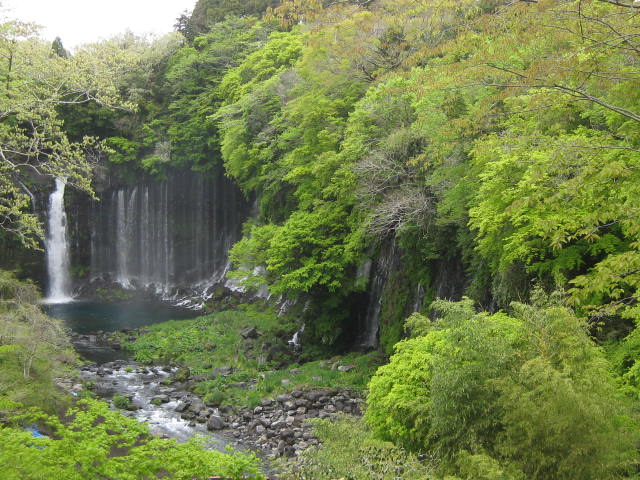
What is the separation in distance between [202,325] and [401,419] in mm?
18369

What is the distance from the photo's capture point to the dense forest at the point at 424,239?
6.51 meters

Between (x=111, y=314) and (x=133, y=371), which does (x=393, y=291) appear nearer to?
(x=133, y=371)

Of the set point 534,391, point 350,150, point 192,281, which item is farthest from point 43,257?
point 534,391

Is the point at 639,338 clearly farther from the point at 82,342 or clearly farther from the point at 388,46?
the point at 82,342

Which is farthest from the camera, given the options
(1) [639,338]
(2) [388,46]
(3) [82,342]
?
(3) [82,342]

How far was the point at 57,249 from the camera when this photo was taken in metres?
34.0

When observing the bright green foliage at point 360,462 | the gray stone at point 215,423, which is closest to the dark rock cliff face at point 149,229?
the gray stone at point 215,423

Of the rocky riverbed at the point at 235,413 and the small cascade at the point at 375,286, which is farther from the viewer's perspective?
the small cascade at the point at 375,286

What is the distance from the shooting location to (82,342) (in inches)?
953

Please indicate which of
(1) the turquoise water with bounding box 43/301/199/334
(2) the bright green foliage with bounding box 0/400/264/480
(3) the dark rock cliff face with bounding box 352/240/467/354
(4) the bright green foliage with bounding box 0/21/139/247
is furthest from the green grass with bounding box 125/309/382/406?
(2) the bright green foliage with bounding box 0/400/264/480

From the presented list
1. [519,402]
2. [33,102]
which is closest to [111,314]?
[33,102]

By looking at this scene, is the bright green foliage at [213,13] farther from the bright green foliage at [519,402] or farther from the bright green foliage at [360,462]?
the bright green foliage at [360,462]

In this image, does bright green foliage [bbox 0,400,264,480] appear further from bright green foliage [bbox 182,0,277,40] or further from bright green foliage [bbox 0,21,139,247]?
bright green foliage [bbox 182,0,277,40]

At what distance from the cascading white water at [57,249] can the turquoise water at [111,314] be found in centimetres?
207
